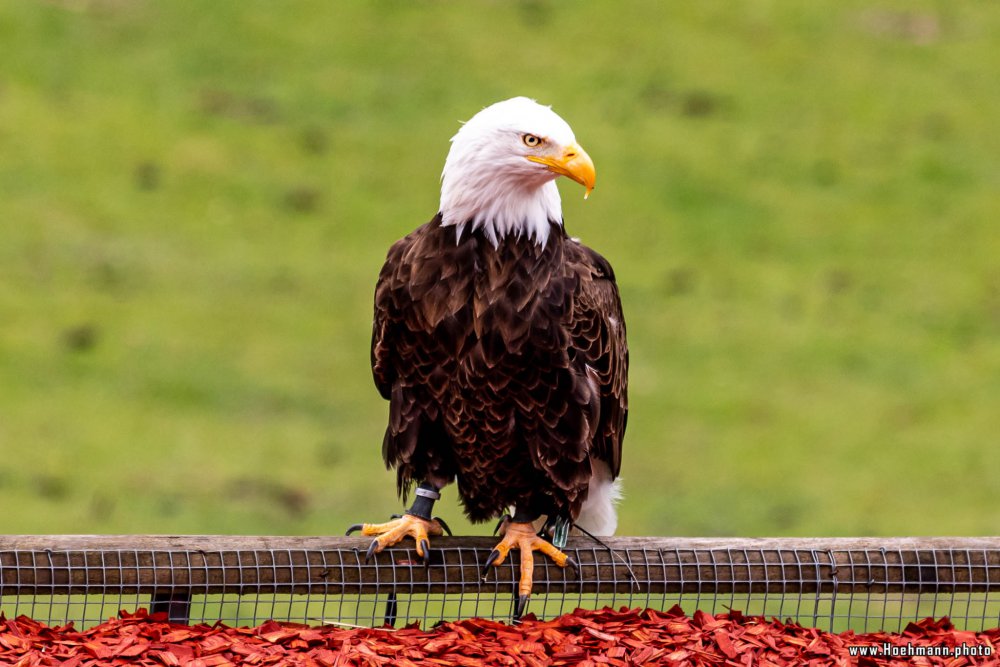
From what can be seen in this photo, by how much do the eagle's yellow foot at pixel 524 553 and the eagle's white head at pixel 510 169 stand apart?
33.0 inches

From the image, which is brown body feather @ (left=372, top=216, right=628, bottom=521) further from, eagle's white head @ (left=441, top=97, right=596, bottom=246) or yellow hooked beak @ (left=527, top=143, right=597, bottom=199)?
yellow hooked beak @ (left=527, top=143, right=597, bottom=199)

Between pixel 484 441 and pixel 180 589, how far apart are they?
0.97m

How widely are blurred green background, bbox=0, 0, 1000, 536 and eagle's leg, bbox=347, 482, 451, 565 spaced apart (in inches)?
212

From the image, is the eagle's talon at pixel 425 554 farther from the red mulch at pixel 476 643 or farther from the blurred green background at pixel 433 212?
the blurred green background at pixel 433 212

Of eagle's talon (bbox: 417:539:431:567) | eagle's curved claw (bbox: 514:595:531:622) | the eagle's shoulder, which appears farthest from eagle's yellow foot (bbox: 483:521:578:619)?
the eagle's shoulder

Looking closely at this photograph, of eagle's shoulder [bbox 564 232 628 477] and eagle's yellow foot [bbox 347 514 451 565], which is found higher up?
eagle's shoulder [bbox 564 232 628 477]

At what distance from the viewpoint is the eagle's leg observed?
4070 mm

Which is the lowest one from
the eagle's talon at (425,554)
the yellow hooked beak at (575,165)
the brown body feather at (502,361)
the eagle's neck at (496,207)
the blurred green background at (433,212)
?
the eagle's talon at (425,554)

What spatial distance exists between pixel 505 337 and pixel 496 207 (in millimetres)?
359

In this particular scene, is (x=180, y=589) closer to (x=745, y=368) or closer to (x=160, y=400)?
(x=160, y=400)

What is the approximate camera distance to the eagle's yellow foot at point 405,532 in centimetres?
407

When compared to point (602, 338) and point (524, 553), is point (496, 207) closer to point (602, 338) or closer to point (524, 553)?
point (602, 338)

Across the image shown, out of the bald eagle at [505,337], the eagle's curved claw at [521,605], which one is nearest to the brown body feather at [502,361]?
the bald eagle at [505,337]

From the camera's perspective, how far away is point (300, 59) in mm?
14164
